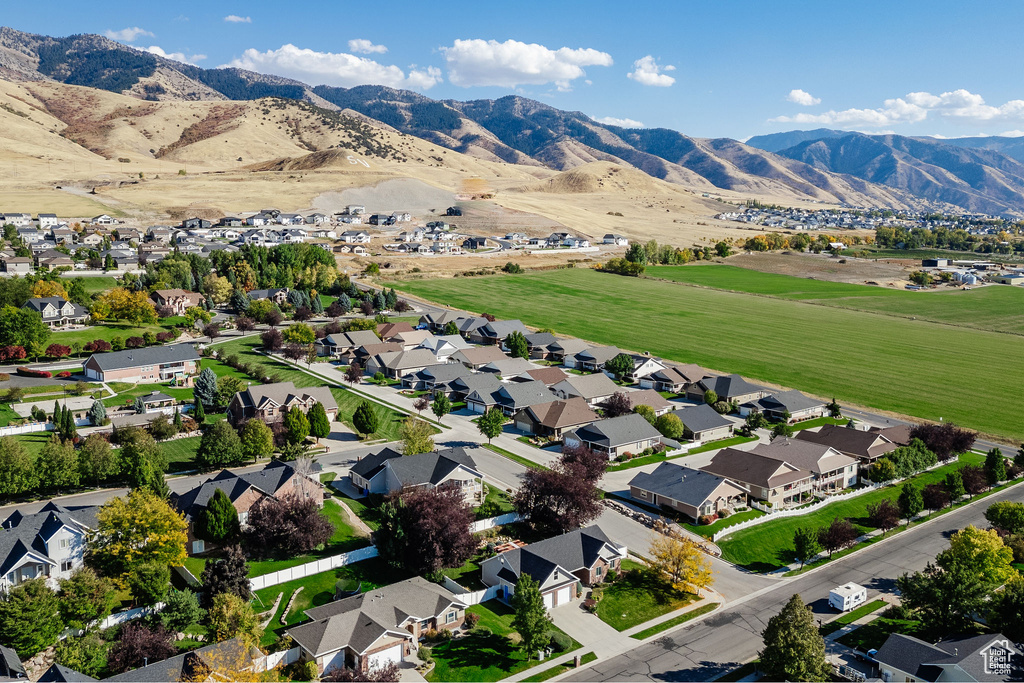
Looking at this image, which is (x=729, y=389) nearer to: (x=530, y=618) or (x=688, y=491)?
(x=688, y=491)

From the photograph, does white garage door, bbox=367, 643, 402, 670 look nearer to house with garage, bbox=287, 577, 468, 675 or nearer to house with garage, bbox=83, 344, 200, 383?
house with garage, bbox=287, 577, 468, 675

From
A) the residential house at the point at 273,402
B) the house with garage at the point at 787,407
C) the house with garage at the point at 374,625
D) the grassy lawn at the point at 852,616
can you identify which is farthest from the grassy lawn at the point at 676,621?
the residential house at the point at 273,402

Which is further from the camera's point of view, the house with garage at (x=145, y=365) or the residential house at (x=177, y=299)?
the residential house at (x=177, y=299)

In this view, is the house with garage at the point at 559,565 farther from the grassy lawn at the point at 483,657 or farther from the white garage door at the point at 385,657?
the white garage door at the point at 385,657

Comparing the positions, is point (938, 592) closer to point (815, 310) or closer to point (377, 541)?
point (377, 541)

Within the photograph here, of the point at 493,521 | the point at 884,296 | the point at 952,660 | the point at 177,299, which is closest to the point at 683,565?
the point at 493,521

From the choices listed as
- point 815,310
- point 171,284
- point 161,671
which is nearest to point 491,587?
point 161,671

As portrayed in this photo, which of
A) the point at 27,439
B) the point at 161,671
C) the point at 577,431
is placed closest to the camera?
the point at 161,671
